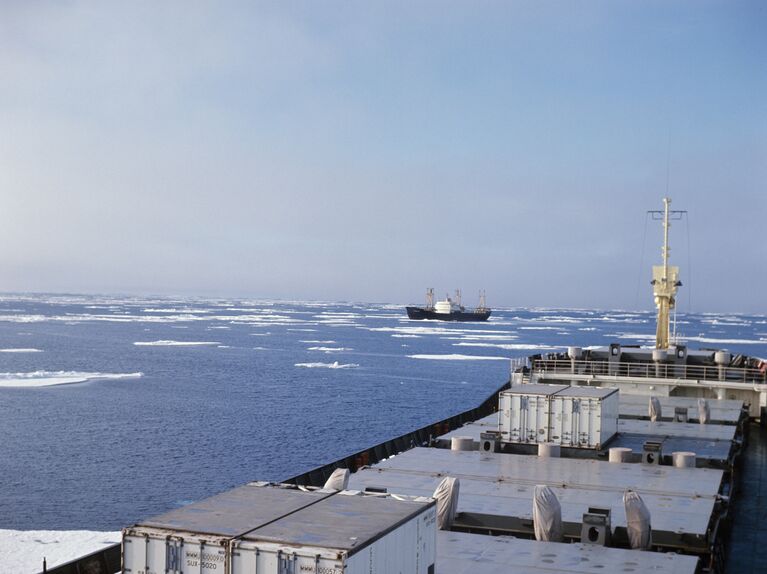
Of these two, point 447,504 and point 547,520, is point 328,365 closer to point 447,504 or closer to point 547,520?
point 447,504

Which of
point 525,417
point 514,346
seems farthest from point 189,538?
point 514,346

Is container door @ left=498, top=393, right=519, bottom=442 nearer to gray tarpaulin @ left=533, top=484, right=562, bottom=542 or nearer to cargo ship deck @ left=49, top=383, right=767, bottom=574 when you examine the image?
cargo ship deck @ left=49, top=383, right=767, bottom=574

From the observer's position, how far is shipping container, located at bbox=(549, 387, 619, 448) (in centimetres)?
2559

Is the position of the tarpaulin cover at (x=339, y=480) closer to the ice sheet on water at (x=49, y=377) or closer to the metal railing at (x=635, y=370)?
the metal railing at (x=635, y=370)

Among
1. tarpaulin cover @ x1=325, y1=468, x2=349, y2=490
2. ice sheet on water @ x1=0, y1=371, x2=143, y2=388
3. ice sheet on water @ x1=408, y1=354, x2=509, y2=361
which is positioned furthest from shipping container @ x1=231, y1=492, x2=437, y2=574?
ice sheet on water @ x1=408, y1=354, x2=509, y2=361

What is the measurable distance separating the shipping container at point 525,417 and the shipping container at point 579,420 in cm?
24

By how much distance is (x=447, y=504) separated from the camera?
1633 cm

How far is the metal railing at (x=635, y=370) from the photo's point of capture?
40.1 m

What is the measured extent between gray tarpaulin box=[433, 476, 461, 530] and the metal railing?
25.0 metres

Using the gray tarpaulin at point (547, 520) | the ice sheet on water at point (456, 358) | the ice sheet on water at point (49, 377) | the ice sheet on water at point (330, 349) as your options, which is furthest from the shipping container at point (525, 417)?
the ice sheet on water at point (330, 349)

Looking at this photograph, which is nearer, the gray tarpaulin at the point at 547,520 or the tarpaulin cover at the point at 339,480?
the gray tarpaulin at the point at 547,520

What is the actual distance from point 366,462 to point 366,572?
1704 cm

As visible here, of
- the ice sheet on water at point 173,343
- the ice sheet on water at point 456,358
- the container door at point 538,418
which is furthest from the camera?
the ice sheet on water at point 173,343

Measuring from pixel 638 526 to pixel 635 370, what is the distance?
27.6m
